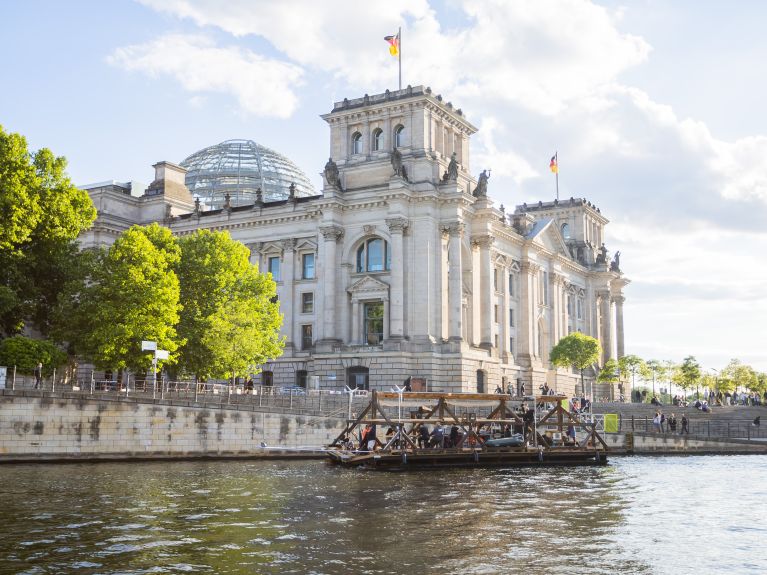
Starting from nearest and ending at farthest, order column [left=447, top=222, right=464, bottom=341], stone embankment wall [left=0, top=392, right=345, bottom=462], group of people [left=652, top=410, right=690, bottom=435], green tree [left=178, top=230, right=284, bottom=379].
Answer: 1. stone embankment wall [left=0, top=392, right=345, bottom=462]
2. green tree [left=178, top=230, right=284, bottom=379]
3. group of people [left=652, top=410, right=690, bottom=435]
4. column [left=447, top=222, right=464, bottom=341]

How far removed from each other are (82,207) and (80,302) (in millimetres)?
6389

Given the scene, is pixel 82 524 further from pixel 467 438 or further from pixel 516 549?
pixel 467 438

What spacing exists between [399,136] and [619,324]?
58.0 metres

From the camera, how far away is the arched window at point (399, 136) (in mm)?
80575

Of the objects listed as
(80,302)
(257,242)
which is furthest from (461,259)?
(80,302)

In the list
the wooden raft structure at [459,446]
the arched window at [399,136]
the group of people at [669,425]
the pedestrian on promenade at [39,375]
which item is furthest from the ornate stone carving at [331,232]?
the pedestrian on promenade at [39,375]

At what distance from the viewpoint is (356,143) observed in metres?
83.8

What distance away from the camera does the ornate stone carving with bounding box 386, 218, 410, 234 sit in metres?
75.9

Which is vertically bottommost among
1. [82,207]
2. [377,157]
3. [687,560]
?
[687,560]

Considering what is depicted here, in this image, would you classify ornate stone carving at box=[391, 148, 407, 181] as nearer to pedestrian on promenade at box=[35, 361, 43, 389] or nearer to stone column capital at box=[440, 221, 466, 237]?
stone column capital at box=[440, 221, 466, 237]

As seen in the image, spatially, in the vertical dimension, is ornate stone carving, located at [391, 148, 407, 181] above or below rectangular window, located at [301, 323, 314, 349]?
above

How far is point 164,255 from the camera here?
56375mm

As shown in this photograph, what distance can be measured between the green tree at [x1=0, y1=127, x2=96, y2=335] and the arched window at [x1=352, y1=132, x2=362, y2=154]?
32.7 m

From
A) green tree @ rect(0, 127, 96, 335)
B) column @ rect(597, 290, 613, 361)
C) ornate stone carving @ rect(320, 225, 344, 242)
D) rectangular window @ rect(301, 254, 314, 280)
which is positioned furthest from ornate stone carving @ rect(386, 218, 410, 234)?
column @ rect(597, 290, 613, 361)
